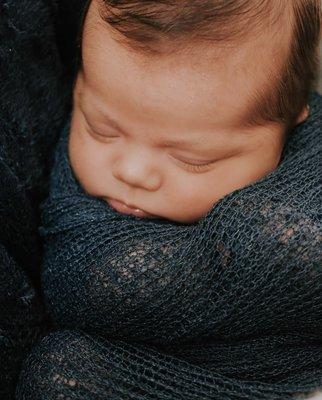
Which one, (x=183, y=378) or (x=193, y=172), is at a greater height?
(x=193, y=172)

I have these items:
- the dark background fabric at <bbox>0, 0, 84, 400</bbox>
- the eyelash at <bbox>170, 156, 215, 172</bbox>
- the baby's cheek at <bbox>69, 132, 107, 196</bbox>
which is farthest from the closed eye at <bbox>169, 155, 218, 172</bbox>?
the dark background fabric at <bbox>0, 0, 84, 400</bbox>

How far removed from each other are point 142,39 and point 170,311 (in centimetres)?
37

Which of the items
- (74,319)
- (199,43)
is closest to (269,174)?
(199,43)

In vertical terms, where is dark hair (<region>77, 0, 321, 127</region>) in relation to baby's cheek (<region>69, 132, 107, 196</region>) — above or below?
above

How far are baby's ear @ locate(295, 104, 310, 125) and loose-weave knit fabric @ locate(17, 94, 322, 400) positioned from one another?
18 cm

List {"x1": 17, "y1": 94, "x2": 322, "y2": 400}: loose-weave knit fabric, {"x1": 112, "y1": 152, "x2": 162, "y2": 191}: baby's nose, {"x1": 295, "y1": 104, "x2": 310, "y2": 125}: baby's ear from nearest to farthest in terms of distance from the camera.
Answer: {"x1": 17, "y1": 94, "x2": 322, "y2": 400}: loose-weave knit fabric
{"x1": 112, "y1": 152, "x2": 162, "y2": 191}: baby's nose
{"x1": 295, "y1": 104, "x2": 310, "y2": 125}: baby's ear

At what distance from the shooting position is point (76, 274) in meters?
0.99

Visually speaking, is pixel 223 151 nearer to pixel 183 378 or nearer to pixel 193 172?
pixel 193 172

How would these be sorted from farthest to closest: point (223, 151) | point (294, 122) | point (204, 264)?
point (294, 122), point (223, 151), point (204, 264)

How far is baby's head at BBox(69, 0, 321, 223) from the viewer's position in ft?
3.23

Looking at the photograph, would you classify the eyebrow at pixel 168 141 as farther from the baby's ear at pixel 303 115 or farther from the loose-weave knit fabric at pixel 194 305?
the baby's ear at pixel 303 115

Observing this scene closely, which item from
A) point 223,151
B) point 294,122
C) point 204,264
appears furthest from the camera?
point 294,122

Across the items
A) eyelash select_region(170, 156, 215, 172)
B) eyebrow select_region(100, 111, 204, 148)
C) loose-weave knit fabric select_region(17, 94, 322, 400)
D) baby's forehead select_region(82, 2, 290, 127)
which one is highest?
baby's forehead select_region(82, 2, 290, 127)

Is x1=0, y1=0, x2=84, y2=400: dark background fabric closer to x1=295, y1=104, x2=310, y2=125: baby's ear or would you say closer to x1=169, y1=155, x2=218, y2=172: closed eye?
x1=169, y1=155, x2=218, y2=172: closed eye
